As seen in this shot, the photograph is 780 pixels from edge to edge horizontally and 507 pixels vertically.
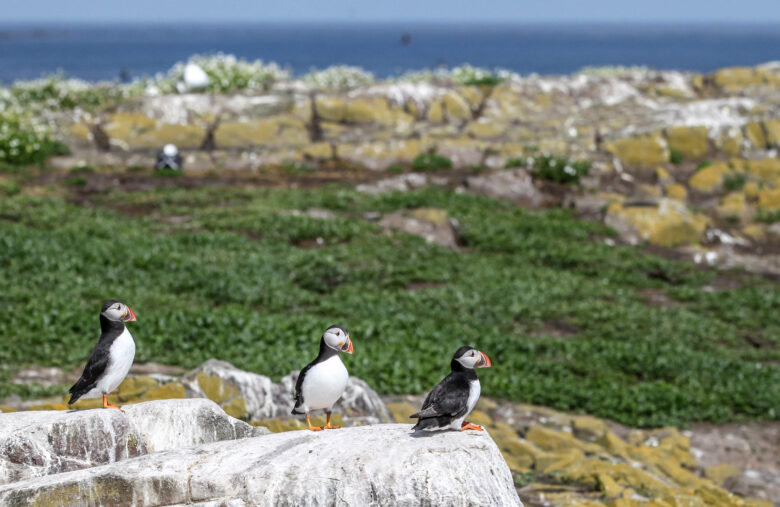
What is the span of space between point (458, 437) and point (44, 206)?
18.2 m

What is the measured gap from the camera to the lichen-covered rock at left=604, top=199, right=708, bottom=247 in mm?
23062

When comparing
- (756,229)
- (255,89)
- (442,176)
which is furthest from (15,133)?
(756,229)

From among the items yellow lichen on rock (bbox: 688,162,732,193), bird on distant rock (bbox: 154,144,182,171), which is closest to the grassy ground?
bird on distant rock (bbox: 154,144,182,171)

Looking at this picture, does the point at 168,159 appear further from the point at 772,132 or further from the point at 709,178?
the point at 772,132

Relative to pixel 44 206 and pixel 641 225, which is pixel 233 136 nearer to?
pixel 44 206

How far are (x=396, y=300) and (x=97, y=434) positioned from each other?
10822 mm

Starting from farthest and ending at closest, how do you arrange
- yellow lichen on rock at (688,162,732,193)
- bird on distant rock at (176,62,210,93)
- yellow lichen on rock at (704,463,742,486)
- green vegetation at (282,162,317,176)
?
bird on distant rock at (176,62,210,93) < yellow lichen on rock at (688,162,732,193) < green vegetation at (282,162,317,176) < yellow lichen on rock at (704,463,742,486)

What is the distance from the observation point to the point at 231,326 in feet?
48.7

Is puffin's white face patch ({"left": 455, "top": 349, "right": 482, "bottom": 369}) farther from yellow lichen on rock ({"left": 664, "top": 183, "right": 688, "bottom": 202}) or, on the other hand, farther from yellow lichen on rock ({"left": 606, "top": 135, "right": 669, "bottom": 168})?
yellow lichen on rock ({"left": 606, "top": 135, "right": 669, "bottom": 168})

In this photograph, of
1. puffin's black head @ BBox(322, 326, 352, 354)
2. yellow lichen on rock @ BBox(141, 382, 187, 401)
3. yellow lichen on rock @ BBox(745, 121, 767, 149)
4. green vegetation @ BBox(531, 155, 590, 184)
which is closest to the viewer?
puffin's black head @ BBox(322, 326, 352, 354)

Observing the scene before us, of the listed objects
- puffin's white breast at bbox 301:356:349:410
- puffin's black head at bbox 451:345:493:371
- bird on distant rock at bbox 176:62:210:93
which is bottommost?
puffin's white breast at bbox 301:356:349:410

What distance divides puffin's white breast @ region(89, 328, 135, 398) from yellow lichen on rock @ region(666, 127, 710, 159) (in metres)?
26.4

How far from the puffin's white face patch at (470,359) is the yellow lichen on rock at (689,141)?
1015 inches

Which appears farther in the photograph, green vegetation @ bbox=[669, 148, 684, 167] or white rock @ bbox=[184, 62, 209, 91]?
white rock @ bbox=[184, 62, 209, 91]
